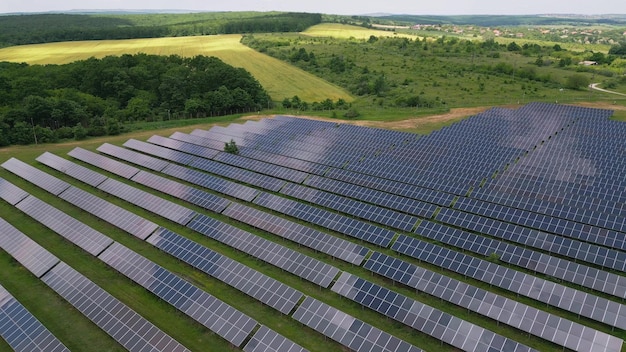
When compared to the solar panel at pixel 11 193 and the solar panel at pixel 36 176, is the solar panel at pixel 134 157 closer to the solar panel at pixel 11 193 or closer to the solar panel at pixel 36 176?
the solar panel at pixel 36 176

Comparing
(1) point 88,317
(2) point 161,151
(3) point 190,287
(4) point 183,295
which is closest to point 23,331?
(1) point 88,317

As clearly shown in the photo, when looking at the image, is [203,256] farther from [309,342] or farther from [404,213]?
[404,213]

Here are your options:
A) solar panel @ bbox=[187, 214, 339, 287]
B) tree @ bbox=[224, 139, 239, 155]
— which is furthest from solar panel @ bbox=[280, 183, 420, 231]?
tree @ bbox=[224, 139, 239, 155]

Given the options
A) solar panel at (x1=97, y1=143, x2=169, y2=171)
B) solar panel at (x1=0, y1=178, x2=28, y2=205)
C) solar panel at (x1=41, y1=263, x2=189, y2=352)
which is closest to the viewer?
solar panel at (x1=41, y1=263, x2=189, y2=352)

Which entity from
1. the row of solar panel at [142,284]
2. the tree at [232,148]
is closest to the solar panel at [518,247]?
the row of solar panel at [142,284]

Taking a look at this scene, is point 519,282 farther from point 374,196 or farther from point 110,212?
point 110,212

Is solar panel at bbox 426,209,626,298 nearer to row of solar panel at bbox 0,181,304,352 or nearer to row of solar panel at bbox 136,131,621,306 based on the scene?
row of solar panel at bbox 136,131,621,306
